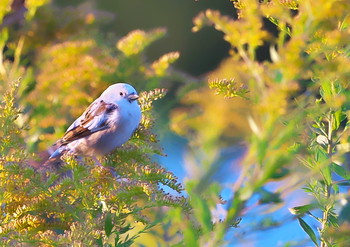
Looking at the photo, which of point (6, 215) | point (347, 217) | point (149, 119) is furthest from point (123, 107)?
point (347, 217)

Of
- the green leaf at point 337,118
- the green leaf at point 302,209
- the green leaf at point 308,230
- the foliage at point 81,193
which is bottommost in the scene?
the green leaf at point 308,230

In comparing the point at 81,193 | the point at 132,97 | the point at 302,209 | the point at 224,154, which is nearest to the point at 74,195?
the point at 81,193

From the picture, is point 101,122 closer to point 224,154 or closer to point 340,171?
point 340,171

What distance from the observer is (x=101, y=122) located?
1.30 metres

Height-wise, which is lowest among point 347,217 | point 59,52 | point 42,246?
point 347,217

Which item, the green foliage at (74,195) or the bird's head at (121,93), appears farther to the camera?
the bird's head at (121,93)

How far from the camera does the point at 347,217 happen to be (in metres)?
0.65

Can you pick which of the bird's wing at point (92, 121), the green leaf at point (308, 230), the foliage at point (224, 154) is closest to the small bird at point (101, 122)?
the bird's wing at point (92, 121)

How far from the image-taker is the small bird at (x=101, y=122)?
3.78 ft

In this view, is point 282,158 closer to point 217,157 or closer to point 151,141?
point 217,157

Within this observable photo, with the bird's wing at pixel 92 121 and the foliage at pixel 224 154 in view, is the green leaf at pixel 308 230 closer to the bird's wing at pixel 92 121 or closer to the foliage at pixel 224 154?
the foliage at pixel 224 154

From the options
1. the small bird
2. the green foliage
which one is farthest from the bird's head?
the green foliage

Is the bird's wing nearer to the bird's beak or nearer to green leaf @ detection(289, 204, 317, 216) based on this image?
the bird's beak

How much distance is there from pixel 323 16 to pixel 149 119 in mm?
442
